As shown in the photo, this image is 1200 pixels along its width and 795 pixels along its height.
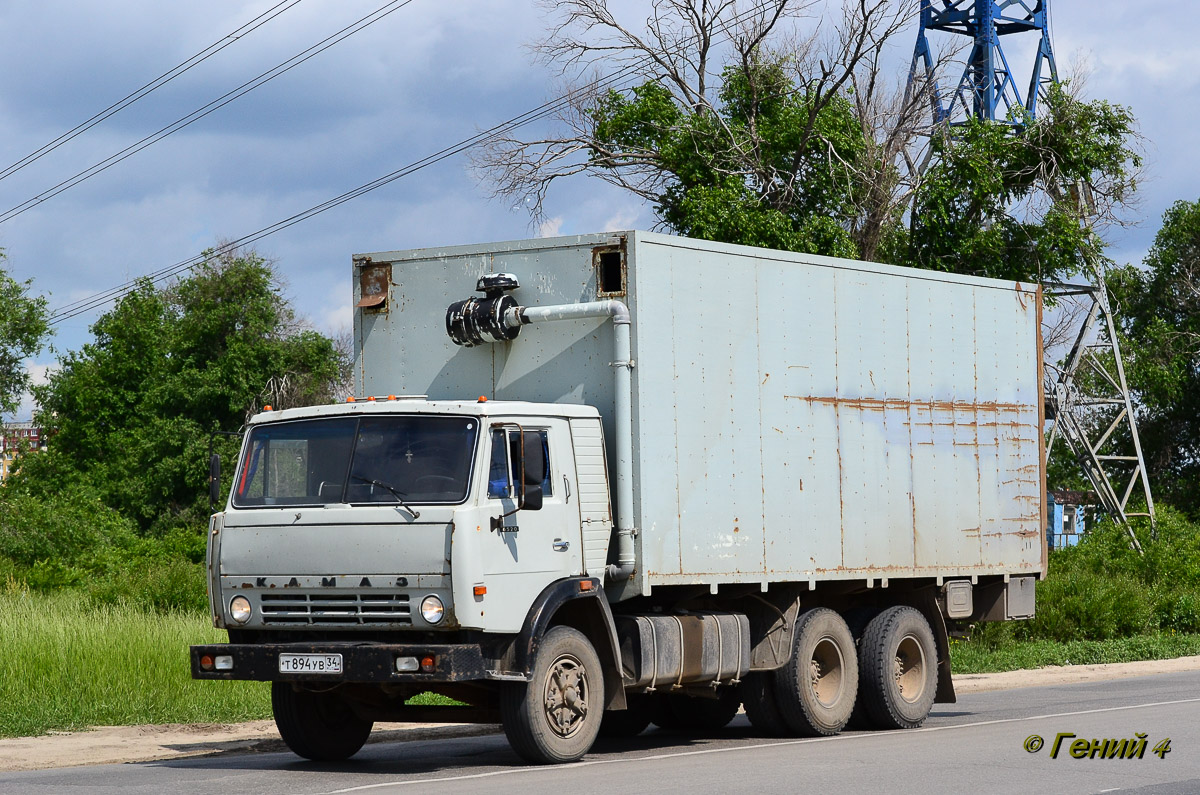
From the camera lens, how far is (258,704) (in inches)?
611

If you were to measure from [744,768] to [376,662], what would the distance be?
8.81 ft

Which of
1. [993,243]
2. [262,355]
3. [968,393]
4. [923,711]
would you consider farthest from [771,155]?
[262,355]

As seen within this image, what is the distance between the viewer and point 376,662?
9852 mm

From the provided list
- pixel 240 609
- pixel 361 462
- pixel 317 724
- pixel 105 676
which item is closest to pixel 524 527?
pixel 361 462

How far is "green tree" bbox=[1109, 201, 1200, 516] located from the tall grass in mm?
35224

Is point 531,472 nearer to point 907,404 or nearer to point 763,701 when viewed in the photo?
point 763,701

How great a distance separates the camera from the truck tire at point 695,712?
14.0 metres

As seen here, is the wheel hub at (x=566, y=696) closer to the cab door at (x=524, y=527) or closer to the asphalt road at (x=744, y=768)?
the asphalt road at (x=744, y=768)

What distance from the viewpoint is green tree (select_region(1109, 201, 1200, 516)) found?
1805 inches

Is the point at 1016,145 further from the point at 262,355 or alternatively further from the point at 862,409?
the point at 262,355

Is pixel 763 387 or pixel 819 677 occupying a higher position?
pixel 763 387

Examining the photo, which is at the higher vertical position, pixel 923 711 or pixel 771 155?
pixel 771 155

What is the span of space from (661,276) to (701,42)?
51.9 ft

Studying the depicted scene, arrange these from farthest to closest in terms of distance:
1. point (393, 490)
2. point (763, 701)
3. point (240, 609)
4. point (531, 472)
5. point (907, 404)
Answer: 1. point (907, 404)
2. point (763, 701)
3. point (240, 609)
4. point (531, 472)
5. point (393, 490)
